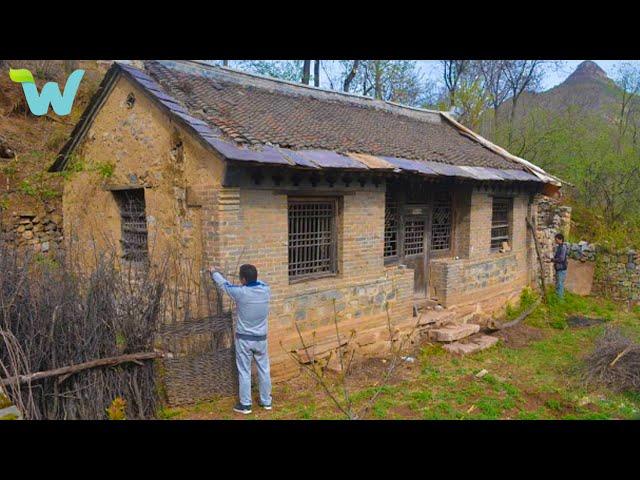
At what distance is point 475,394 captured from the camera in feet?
22.9

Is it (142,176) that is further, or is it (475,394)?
(142,176)

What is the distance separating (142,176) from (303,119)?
9.95 feet

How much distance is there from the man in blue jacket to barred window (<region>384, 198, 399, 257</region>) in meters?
4.27

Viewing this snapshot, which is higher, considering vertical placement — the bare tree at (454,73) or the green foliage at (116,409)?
the bare tree at (454,73)

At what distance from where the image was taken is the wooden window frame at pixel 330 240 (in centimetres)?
747

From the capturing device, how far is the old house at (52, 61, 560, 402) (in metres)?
6.75

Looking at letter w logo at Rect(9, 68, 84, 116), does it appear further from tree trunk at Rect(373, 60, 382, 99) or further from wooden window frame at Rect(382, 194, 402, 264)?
tree trunk at Rect(373, 60, 382, 99)

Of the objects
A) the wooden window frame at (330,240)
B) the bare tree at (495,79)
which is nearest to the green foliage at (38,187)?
the wooden window frame at (330,240)

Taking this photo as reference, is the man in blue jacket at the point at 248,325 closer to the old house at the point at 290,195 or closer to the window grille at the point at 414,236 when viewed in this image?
the old house at the point at 290,195

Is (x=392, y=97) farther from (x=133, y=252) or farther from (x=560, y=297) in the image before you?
(x=133, y=252)

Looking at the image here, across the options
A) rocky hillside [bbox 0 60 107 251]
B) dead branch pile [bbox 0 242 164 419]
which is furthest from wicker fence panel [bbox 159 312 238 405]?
rocky hillside [bbox 0 60 107 251]

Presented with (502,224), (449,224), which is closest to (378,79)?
(502,224)

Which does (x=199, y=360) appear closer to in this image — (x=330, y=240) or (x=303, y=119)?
(x=330, y=240)

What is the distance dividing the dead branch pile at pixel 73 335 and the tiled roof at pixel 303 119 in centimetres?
256
